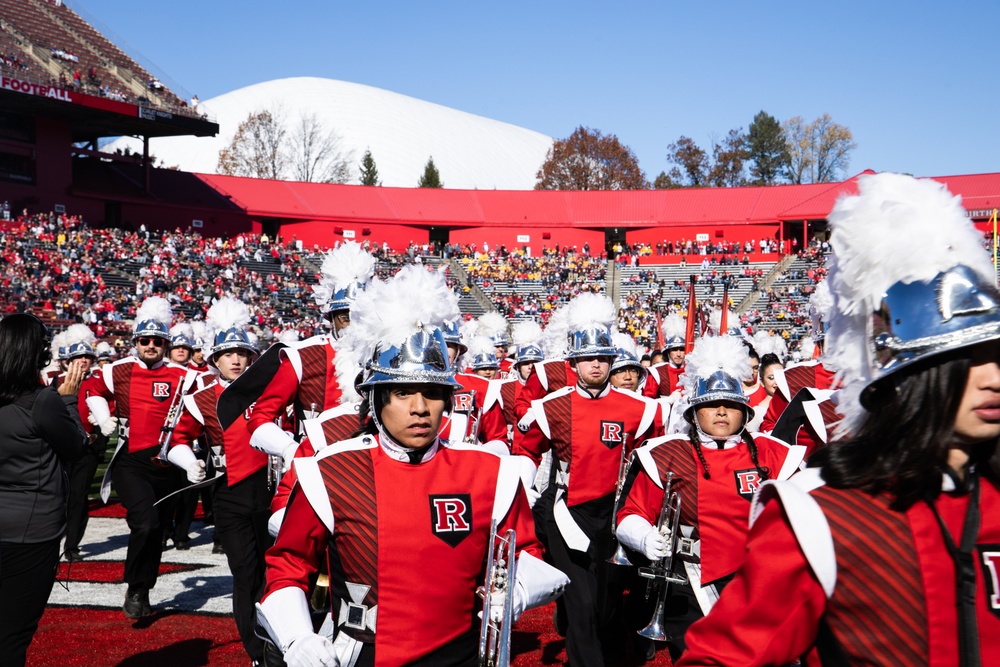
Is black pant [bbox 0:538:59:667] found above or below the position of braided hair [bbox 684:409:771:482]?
below

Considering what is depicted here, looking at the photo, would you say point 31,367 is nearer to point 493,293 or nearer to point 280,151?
point 493,293

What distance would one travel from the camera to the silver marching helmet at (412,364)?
3656 mm

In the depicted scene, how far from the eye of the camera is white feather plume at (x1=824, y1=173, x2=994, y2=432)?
2.02m

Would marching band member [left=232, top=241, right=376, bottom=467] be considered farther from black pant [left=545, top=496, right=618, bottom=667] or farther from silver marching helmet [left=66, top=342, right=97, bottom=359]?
silver marching helmet [left=66, top=342, right=97, bottom=359]

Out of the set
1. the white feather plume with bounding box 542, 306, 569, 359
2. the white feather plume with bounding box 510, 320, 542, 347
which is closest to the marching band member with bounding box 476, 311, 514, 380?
the white feather plume with bounding box 510, 320, 542, 347

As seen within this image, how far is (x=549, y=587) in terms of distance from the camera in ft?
11.9

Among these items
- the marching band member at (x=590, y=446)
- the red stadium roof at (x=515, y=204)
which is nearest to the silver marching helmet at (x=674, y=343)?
the marching band member at (x=590, y=446)

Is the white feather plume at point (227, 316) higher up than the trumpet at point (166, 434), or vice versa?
the white feather plume at point (227, 316)

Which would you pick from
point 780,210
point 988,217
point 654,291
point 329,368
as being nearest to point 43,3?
point 654,291

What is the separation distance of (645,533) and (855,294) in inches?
135

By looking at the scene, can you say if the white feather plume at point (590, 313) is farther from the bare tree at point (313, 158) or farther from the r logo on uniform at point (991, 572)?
the bare tree at point (313, 158)

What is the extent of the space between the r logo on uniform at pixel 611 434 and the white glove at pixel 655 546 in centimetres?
261

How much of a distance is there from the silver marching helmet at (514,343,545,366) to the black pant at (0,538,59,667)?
31.1 feet

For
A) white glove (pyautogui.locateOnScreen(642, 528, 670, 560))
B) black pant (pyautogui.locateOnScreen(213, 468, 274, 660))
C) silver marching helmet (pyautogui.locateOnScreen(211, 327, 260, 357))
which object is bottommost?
black pant (pyautogui.locateOnScreen(213, 468, 274, 660))
